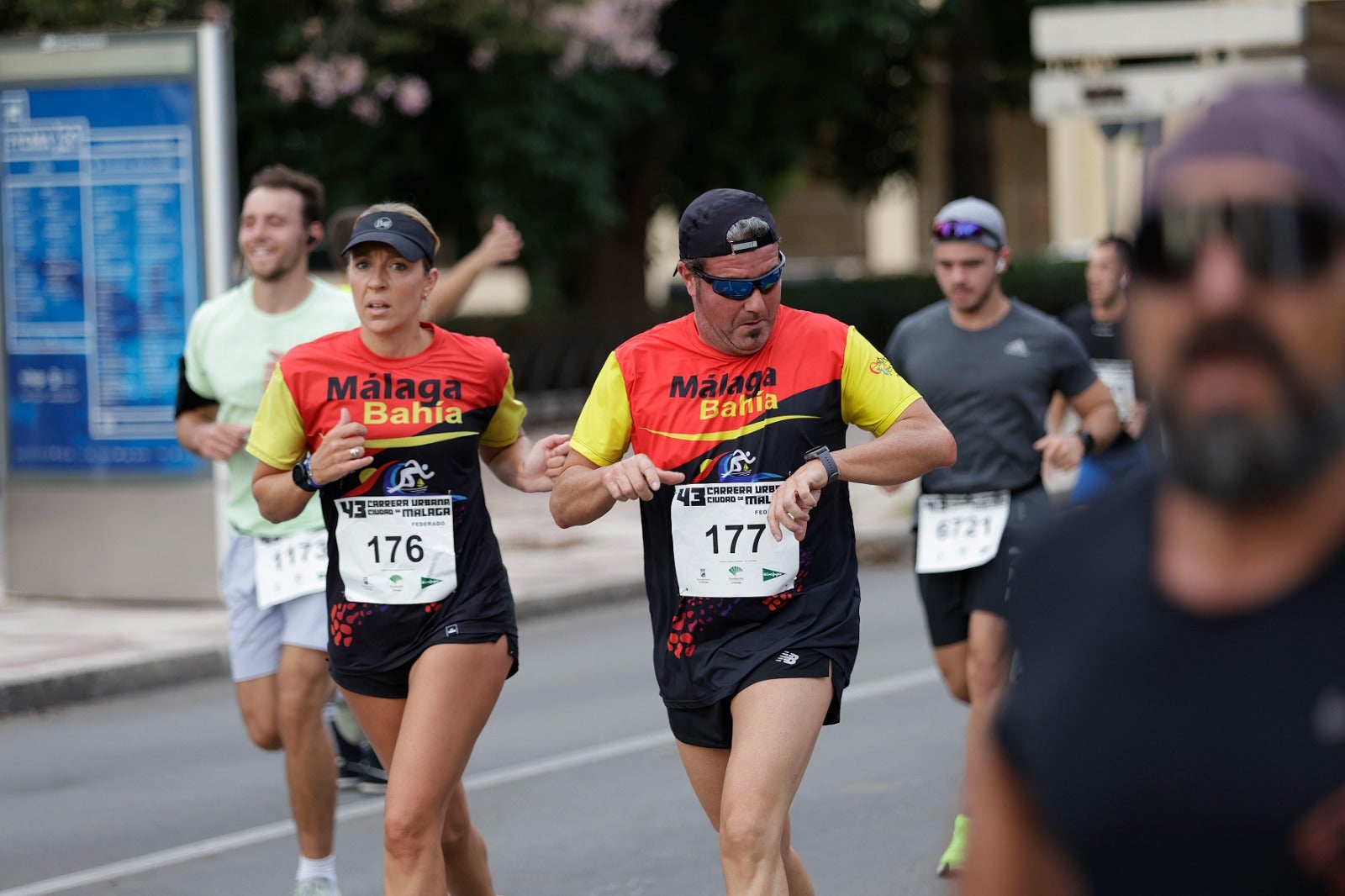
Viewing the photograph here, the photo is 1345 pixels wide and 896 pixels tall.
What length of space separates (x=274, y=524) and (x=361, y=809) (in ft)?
5.85

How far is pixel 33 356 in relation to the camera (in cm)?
1229

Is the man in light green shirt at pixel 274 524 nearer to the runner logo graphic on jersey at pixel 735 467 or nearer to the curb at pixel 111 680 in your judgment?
the runner logo graphic on jersey at pixel 735 467

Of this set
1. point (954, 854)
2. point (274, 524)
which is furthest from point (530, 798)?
point (954, 854)

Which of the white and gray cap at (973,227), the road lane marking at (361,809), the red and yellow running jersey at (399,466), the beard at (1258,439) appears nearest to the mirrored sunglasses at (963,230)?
the white and gray cap at (973,227)

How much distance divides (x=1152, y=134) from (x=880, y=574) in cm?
437

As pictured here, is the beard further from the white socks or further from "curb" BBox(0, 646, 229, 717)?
"curb" BBox(0, 646, 229, 717)

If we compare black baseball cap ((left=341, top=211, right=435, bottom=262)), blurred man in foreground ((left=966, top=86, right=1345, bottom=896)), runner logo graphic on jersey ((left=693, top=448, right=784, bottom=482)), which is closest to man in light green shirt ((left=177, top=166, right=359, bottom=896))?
black baseball cap ((left=341, top=211, right=435, bottom=262))

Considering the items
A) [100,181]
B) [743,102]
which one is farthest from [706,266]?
[743,102]

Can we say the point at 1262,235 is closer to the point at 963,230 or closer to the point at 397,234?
the point at 397,234

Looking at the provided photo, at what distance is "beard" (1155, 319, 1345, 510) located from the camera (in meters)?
1.41

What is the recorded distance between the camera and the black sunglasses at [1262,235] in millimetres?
1416

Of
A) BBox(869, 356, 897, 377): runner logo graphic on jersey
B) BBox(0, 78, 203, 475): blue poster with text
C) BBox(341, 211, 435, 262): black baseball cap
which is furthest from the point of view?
BBox(0, 78, 203, 475): blue poster with text

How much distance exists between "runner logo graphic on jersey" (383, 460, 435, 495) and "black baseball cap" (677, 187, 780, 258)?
35.7 inches

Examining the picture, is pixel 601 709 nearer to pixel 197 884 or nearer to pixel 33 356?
pixel 197 884
